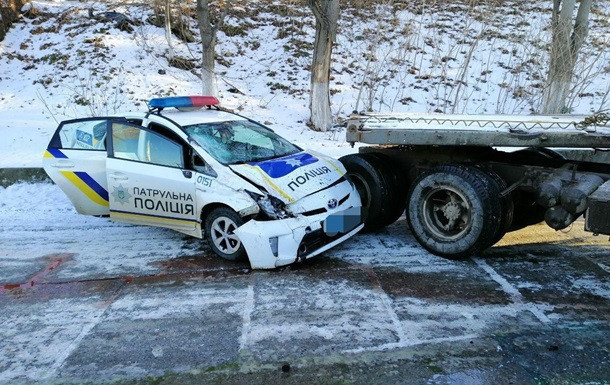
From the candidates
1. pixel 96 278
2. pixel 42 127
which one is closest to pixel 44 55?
pixel 42 127

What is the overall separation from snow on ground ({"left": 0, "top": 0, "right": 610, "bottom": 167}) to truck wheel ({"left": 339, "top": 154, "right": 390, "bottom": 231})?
15.6 feet

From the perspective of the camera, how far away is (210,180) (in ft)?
16.0

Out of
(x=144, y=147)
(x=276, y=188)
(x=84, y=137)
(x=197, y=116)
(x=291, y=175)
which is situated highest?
(x=197, y=116)

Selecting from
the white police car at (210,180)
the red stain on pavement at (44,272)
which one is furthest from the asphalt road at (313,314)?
the white police car at (210,180)

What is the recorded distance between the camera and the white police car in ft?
15.2

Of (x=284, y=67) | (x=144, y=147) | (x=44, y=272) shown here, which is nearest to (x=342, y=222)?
(x=144, y=147)

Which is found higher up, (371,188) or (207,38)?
(207,38)

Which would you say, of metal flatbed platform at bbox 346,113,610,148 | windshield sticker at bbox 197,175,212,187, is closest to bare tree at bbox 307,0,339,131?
metal flatbed platform at bbox 346,113,610,148

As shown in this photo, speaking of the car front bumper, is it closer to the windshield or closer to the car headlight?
the car headlight

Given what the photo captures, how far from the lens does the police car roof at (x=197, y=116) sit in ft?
17.8

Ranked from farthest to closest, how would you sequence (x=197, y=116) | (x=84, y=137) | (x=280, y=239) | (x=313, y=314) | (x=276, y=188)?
(x=84, y=137)
(x=197, y=116)
(x=276, y=188)
(x=280, y=239)
(x=313, y=314)

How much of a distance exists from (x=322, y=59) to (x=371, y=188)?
695 centimetres

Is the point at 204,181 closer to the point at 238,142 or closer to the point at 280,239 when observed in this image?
the point at 238,142

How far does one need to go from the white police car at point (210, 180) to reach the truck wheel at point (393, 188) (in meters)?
0.55
